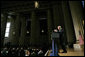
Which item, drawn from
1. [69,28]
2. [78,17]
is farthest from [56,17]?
[78,17]

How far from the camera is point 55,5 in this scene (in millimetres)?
11250

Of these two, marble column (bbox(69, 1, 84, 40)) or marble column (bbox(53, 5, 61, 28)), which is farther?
marble column (bbox(53, 5, 61, 28))

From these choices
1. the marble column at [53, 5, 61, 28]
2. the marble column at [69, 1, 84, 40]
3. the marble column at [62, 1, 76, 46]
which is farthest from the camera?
the marble column at [53, 5, 61, 28]

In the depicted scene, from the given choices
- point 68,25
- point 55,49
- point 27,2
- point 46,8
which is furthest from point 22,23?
point 55,49

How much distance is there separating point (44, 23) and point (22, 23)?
397cm

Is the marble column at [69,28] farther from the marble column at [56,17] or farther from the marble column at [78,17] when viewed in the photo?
the marble column at [56,17]

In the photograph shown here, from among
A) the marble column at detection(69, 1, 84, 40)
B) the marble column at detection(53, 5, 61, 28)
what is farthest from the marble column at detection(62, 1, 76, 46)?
the marble column at detection(53, 5, 61, 28)

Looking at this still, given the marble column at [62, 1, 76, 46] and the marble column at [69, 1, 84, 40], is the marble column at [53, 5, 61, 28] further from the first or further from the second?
the marble column at [69, 1, 84, 40]

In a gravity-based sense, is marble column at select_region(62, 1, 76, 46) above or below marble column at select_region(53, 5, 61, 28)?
below

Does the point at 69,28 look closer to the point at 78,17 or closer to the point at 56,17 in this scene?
the point at 78,17

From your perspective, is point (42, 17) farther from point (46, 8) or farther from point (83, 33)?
point (83, 33)

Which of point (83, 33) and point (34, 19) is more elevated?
point (34, 19)

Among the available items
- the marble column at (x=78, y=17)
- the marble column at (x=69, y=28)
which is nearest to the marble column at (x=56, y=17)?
the marble column at (x=69, y=28)

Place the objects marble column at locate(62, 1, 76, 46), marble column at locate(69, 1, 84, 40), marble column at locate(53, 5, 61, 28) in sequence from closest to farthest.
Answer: marble column at locate(69, 1, 84, 40), marble column at locate(62, 1, 76, 46), marble column at locate(53, 5, 61, 28)
